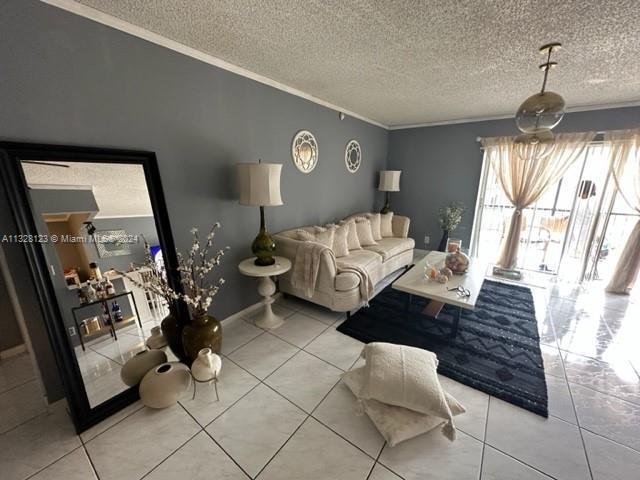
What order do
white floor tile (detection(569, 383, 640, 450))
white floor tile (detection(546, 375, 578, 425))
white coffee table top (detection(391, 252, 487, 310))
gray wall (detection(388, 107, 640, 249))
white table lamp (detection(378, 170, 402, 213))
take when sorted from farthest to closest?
white table lamp (detection(378, 170, 402, 213))
gray wall (detection(388, 107, 640, 249))
white coffee table top (detection(391, 252, 487, 310))
white floor tile (detection(546, 375, 578, 425))
white floor tile (detection(569, 383, 640, 450))

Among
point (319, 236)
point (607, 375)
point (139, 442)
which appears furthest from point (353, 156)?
point (139, 442)

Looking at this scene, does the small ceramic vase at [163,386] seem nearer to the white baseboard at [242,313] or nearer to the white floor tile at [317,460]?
the white floor tile at [317,460]

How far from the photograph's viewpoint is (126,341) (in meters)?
1.69

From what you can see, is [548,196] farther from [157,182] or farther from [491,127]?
[157,182]

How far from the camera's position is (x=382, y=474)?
120cm

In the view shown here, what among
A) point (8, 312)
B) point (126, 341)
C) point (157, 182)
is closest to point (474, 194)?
point (157, 182)

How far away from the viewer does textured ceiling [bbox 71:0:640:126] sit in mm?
1374

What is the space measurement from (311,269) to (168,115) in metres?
1.73

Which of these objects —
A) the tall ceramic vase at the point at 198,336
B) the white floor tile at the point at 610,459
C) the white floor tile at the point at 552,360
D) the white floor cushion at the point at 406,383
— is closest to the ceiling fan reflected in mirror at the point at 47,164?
the tall ceramic vase at the point at 198,336

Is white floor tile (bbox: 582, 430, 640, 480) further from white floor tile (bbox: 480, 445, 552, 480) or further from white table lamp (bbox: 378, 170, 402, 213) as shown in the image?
white table lamp (bbox: 378, 170, 402, 213)

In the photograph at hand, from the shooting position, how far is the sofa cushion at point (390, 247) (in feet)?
10.9

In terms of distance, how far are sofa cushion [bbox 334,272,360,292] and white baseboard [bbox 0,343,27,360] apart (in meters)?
2.52

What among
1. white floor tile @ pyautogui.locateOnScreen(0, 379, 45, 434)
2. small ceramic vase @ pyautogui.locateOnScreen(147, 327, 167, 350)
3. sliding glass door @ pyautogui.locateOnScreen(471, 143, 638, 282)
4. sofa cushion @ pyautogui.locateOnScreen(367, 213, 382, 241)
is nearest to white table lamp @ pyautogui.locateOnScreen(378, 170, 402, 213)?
sofa cushion @ pyautogui.locateOnScreen(367, 213, 382, 241)

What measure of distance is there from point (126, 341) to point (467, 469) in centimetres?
218
